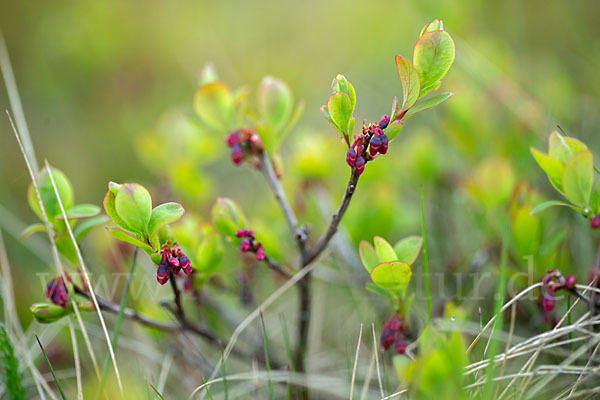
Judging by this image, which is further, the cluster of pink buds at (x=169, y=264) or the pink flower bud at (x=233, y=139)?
the pink flower bud at (x=233, y=139)

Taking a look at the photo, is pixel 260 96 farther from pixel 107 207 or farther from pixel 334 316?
pixel 334 316

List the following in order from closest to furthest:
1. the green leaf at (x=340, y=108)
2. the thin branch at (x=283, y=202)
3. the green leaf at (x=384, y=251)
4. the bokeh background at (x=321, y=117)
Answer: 1. the green leaf at (x=340, y=108)
2. the green leaf at (x=384, y=251)
3. the thin branch at (x=283, y=202)
4. the bokeh background at (x=321, y=117)

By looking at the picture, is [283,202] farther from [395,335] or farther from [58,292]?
[58,292]

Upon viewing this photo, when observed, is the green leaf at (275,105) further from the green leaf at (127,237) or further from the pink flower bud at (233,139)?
the green leaf at (127,237)

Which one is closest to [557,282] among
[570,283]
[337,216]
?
[570,283]

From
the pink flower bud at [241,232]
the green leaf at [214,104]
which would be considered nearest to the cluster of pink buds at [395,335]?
the pink flower bud at [241,232]

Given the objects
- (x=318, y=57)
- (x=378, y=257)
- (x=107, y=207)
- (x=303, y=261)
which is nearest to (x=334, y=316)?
(x=303, y=261)
